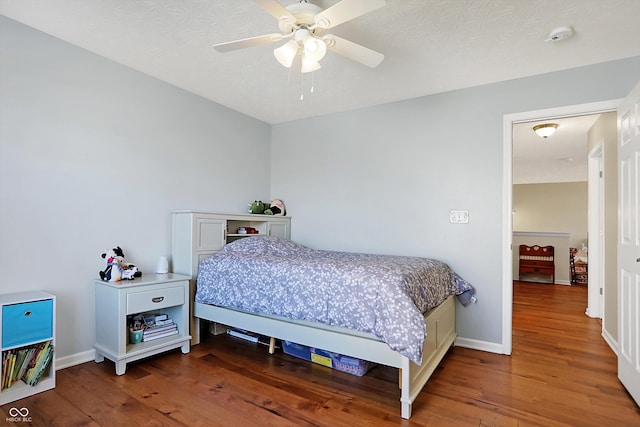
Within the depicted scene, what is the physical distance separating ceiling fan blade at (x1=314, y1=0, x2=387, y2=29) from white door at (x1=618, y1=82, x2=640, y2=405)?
1.74 metres

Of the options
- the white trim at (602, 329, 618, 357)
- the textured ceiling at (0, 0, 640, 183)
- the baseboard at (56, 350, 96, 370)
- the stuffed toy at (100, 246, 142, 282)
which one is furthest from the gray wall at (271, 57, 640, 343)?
the baseboard at (56, 350, 96, 370)

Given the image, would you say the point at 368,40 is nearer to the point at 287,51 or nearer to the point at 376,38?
the point at 376,38

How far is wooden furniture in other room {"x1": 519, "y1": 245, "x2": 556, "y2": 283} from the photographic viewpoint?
6.60 m

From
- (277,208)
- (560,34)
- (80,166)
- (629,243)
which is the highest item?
(560,34)

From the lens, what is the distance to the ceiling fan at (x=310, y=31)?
1606mm

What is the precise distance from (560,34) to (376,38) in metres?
1.16

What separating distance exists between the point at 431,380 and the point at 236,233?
2.34m

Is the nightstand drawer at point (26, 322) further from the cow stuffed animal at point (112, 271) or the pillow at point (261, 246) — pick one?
the pillow at point (261, 246)

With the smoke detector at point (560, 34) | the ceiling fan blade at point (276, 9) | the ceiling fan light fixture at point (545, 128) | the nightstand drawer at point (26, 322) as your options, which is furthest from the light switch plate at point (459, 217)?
the nightstand drawer at point (26, 322)

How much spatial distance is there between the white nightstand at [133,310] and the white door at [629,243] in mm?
3128

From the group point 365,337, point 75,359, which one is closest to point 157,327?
A: point 75,359

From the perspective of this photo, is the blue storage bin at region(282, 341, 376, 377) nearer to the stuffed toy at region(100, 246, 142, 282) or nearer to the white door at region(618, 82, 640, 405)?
the stuffed toy at region(100, 246, 142, 282)

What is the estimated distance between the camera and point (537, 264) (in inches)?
263

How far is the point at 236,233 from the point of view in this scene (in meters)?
3.69
